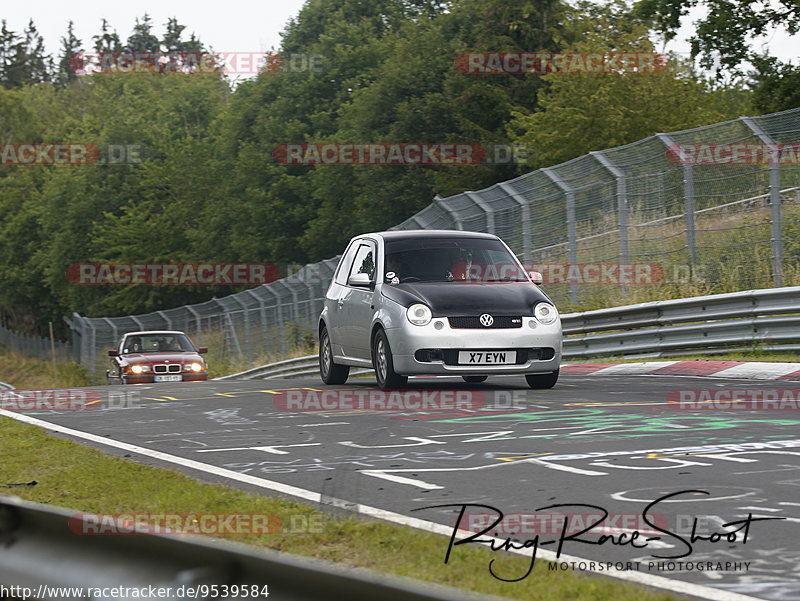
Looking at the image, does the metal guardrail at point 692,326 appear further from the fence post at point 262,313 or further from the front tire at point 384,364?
the fence post at point 262,313

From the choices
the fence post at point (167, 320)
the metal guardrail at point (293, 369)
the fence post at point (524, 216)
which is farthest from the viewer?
the fence post at point (167, 320)

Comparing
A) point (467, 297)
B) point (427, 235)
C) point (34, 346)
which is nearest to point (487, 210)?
point (427, 235)

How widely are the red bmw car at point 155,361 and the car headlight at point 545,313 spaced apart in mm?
12003

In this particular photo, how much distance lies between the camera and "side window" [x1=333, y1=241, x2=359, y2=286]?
15508 mm

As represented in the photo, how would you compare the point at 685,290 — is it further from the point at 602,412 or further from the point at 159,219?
the point at 159,219

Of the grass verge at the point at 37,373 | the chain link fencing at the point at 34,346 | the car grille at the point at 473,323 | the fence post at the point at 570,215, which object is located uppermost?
the fence post at the point at 570,215

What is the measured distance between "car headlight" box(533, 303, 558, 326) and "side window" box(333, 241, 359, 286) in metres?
3.02

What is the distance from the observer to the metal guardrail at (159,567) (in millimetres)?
2713

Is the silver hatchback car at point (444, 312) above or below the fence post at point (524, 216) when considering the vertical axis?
below

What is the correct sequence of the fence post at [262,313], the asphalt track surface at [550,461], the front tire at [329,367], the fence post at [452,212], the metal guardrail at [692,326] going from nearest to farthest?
the asphalt track surface at [550,461] → the metal guardrail at [692,326] → the front tire at [329,367] → the fence post at [452,212] → the fence post at [262,313]

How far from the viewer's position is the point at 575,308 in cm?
2080

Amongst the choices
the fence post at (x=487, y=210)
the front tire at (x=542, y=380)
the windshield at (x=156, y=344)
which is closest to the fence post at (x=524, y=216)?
the fence post at (x=487, y=210)

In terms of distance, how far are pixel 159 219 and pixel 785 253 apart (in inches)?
2676

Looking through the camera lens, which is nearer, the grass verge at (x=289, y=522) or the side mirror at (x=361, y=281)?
the grass verge at (x=289, y=522)
